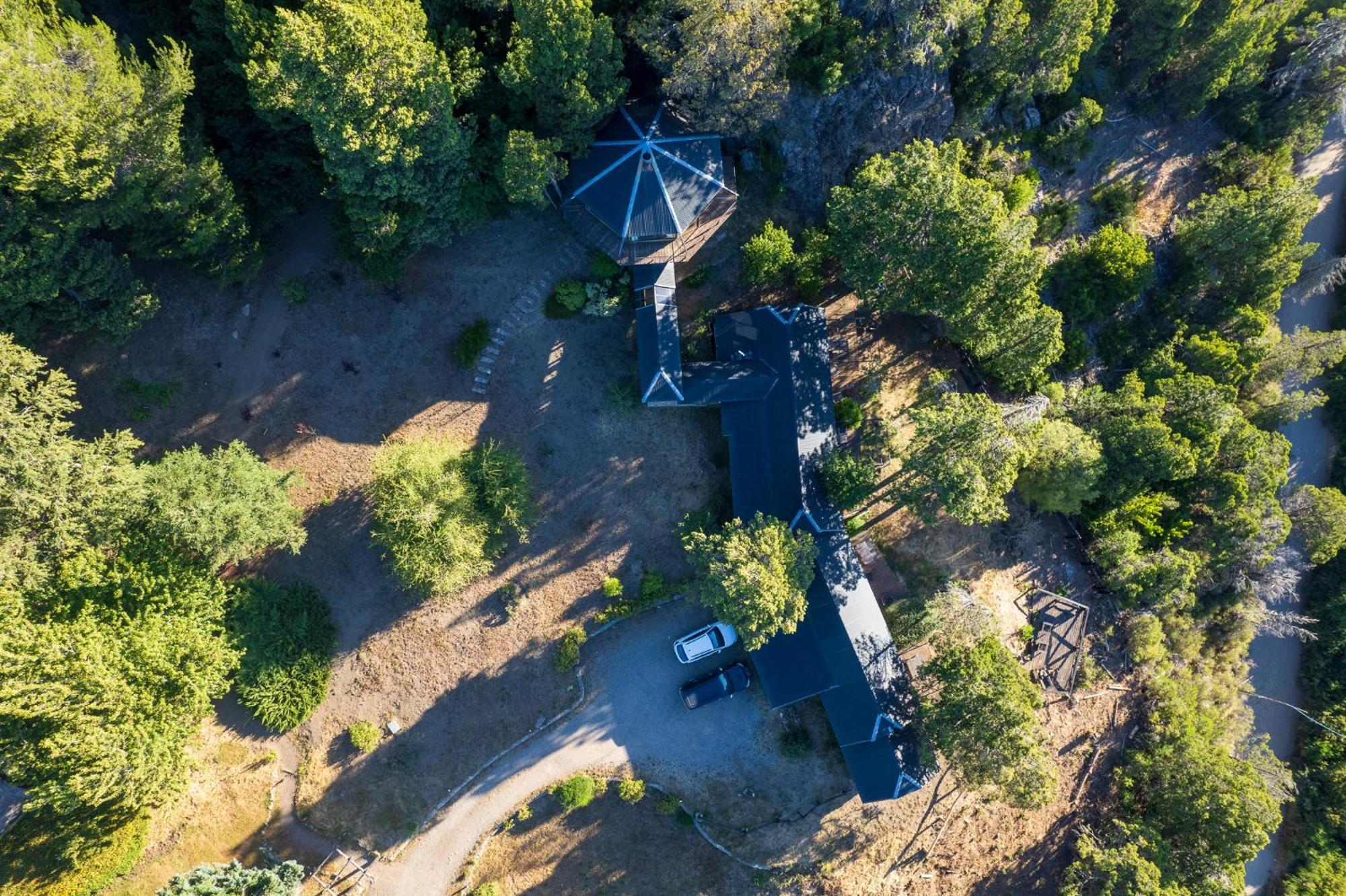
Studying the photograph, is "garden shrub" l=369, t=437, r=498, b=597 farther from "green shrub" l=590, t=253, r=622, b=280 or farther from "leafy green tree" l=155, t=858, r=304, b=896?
"leafy green tree" l=155, t=858, r=304, b=896

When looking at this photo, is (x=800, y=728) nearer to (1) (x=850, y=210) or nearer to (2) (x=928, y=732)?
(2) (x=928, y=732)

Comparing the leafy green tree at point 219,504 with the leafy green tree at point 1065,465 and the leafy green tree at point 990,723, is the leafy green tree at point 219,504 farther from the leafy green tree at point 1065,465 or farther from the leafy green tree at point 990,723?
the leafy green tree at point 1065,465

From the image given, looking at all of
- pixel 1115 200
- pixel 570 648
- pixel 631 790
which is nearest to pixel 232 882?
pixel 570 648

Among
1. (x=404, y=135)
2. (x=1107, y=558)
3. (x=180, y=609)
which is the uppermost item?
(x=404, y=135)

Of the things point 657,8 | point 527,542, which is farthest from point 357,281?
point 657,8

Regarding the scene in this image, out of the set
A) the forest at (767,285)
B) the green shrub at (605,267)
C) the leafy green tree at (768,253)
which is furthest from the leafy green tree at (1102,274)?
the green shrub at (605,267)

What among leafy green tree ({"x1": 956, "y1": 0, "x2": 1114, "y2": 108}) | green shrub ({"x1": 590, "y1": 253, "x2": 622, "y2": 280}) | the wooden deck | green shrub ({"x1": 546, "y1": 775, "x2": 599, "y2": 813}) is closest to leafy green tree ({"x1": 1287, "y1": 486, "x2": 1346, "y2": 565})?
leafy green tree ({"x1": 956, "y1": 0, "x2": 1114, "y2": 108})

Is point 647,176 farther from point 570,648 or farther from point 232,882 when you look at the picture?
point 232,882
